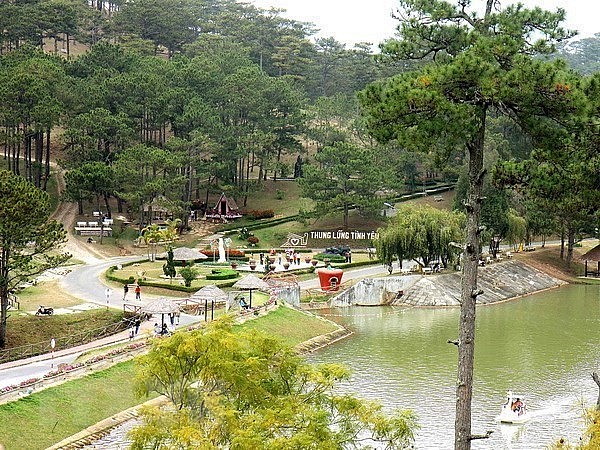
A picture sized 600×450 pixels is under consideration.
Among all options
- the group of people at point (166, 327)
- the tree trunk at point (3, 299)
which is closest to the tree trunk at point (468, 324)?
the group of people at point (166, 327)

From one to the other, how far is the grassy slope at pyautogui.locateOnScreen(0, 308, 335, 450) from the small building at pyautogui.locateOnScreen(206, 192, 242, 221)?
43.6 metres

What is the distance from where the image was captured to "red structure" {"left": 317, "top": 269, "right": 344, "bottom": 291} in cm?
5462

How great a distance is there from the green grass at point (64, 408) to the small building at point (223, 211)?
44.0m

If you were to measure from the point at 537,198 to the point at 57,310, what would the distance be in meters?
27.3

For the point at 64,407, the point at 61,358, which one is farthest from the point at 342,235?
the point at 64,407

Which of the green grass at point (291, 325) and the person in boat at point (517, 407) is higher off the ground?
the person in boat at point (517, 407)

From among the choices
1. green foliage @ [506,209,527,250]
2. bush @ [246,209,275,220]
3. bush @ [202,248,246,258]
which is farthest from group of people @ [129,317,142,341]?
bush @ [246,209,275,220]

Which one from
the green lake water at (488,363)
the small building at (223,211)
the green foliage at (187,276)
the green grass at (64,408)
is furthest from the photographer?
the small building at (223,211)

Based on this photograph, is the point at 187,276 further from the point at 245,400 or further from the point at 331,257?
the point at 245,400

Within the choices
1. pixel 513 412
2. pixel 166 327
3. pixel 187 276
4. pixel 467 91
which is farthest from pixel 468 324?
pixel 187 276

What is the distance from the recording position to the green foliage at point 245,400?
17594mm

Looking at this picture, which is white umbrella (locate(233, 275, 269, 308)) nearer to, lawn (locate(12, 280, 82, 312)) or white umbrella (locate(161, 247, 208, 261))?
lawn (locate(12, 280, 82, 312))

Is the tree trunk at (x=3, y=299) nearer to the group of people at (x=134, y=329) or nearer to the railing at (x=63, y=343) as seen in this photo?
the railing at (x=63, y=343)

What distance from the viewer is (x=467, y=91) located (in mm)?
17797
